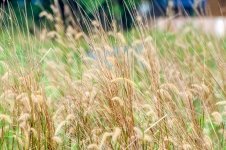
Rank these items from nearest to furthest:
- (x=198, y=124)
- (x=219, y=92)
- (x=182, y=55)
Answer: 1. (x=198, y=124)
2. (x=219, y=92)
3. (x=182, y=55)

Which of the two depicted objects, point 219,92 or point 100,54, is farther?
point 219,92

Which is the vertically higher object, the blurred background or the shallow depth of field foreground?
the blurred background

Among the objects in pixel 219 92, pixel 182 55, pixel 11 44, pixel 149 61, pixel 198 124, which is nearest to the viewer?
pixel 198 124

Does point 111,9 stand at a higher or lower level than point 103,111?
higher

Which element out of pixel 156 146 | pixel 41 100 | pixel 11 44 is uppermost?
pixel 11 44

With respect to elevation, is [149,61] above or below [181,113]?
above

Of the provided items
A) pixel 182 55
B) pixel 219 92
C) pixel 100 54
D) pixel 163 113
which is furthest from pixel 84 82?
pixel 182 55

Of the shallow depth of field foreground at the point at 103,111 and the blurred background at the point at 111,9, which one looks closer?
the shallow depth of field foreground at the point at 103,111

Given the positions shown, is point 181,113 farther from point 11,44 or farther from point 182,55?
point 182,55

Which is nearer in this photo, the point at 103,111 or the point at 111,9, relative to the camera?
the point at 103,111

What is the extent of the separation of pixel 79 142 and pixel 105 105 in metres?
0.26

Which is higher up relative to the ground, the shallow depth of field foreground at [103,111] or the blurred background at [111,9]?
the blurred background at [111,9]

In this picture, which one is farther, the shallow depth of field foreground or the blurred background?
the blurred background

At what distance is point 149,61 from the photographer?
4750 mm
